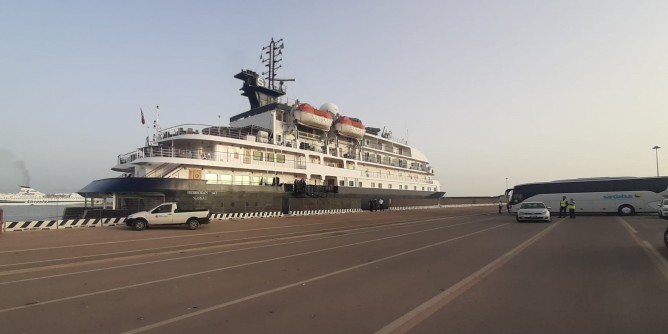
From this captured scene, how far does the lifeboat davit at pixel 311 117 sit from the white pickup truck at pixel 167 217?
17586mm

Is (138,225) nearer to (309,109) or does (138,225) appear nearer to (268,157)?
(268,157)

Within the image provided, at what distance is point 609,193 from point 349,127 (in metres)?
24.3

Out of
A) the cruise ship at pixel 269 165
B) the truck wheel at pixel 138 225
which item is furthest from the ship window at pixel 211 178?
the truck wheel at pixel 138 225

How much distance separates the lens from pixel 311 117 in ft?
127

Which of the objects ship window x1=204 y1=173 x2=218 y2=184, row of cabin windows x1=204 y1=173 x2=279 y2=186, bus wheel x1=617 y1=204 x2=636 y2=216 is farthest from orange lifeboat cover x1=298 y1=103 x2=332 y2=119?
bus wheel x1=617 y1=204 x2=636 y2=216

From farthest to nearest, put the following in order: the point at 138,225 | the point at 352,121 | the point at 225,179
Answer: the point at 352,121
the point at 225,179
the point at 138,225

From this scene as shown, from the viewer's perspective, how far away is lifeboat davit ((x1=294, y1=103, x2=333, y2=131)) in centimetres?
3819

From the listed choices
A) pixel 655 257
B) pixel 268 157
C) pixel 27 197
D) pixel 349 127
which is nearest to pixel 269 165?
pixel 268 157

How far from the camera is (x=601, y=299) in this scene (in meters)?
6.12

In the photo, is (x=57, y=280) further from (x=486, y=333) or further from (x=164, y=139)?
(x=164, y=139)

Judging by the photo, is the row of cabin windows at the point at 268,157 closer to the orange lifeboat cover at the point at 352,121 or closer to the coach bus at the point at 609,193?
the orange lifeboat cover at the point at 352,121

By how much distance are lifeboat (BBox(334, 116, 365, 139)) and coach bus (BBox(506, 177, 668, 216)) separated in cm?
1869

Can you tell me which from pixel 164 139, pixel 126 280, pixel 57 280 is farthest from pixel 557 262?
pixel 164 139

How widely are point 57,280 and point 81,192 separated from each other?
21.8m
